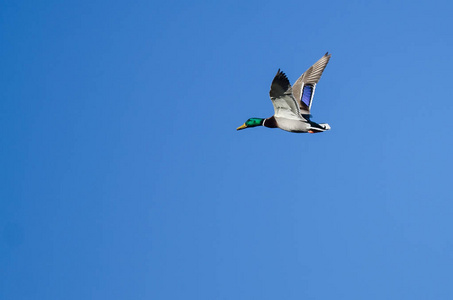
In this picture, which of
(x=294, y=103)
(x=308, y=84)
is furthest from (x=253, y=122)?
(x=294, y=103)

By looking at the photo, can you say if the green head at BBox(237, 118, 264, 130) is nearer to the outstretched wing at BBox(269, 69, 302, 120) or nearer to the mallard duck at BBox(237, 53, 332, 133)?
the mallard duck at BBox(237, 53, 332, 133)

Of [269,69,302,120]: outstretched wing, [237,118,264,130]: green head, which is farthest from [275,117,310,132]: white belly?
[237,118,264,130]: green head

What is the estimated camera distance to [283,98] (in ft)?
96.6

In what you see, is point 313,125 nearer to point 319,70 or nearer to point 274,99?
point 274,99

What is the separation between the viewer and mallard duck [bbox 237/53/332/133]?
28.8 metres

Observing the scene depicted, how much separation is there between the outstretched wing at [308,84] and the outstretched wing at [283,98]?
1.85 meters

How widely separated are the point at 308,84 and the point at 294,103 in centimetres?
441

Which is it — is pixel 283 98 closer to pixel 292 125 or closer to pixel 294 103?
pixel 294 103

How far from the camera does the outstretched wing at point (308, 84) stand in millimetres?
33000

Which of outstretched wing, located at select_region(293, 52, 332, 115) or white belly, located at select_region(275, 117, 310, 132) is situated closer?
white belly, located at select_region(275, 117, 310, 132)

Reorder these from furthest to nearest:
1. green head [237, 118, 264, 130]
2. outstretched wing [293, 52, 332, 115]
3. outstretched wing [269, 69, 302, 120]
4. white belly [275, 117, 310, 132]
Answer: outstretched wing [293, 52, 332, 115] < green head [237, 118, 264, 130] < white belly [275, 117, 310, 132] < outstretched wing [269, 69, 302, 120]

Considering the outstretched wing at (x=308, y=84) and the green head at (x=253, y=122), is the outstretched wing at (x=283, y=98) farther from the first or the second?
the outstretched wing at (x=308, y=84)

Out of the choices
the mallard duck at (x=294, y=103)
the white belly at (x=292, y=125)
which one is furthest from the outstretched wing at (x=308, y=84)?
the white belly at (x=292, y=125)

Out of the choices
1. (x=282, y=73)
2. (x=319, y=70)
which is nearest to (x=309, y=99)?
(x=319, y=70)
